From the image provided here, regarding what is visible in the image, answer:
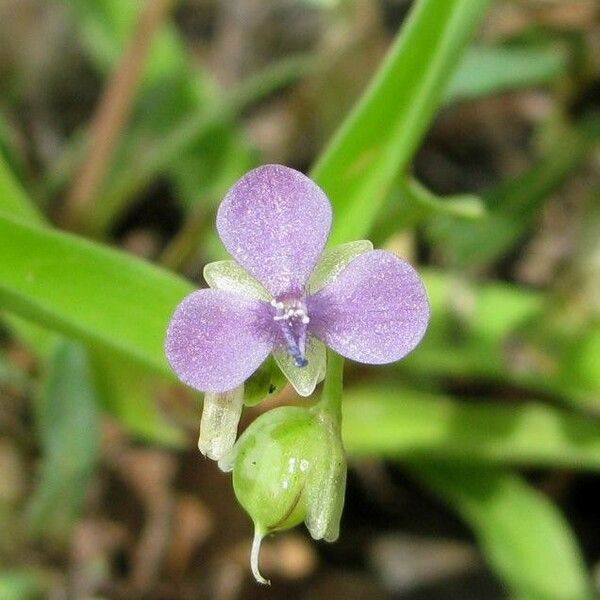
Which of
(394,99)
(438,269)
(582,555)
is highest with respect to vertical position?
(394,99)

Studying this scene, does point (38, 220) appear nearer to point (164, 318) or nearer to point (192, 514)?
point (164, 318)

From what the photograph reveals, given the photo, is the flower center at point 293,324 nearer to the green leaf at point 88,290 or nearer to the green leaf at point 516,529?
the green leaf at point 88,290

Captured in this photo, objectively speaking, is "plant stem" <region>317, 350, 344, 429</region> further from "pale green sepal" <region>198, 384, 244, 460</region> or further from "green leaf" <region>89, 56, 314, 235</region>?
"green leaf" <region>89, 56, 314, 235</region>

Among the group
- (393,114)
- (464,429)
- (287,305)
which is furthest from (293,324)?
(464,429)

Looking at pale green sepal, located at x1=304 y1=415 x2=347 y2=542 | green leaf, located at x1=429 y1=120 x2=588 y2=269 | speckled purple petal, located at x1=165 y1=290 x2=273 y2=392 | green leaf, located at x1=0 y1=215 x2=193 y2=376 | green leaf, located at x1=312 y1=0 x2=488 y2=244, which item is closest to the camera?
speckled purple petal, located at x1=165 y1=290 x2=273 y2=392

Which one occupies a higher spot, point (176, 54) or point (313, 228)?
point (313, 228)

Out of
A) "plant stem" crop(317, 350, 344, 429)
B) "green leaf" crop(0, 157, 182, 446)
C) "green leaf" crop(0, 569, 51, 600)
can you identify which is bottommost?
"green leaf" crop(0, 569, 51, 600)

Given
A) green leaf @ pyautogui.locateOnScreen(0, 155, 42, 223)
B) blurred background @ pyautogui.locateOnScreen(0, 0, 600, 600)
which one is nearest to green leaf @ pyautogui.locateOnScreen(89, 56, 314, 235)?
blurred background @ pyautogui.locateOnScreen(0, 0, 600, 600)

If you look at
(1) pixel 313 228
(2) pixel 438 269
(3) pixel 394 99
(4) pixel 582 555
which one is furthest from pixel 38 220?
(4) pixel 582 555
